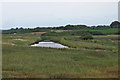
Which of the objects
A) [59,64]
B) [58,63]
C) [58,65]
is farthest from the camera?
[58,63]

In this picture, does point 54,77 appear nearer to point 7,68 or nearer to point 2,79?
point 2,79

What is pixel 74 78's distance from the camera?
47.4ft

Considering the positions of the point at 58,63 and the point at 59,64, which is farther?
the point at 58,63

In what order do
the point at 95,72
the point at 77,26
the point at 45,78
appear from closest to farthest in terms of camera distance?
the point at 45,78 < the point at 95,72 < the point at 77,26

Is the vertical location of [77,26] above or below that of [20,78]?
above

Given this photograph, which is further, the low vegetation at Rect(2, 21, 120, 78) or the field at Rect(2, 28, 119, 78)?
the low vegetation at Rect(2, 21, 120, 78)

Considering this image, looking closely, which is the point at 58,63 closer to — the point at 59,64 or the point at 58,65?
the point at 59,64

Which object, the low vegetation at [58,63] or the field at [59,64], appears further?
the low vegetation at [58,63]

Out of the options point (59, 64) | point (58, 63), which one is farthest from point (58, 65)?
point (58, 63)

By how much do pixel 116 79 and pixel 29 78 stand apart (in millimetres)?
6291

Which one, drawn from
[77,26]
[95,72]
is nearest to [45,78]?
[95,72]

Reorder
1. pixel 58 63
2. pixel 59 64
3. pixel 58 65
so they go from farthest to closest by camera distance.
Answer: pixel 58 63, pixel 59 64, pixel 58 65

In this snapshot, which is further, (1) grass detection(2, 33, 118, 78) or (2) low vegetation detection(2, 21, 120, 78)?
(2) low vegetation detection(2, 21, 120, 78)

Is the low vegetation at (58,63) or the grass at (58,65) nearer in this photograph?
the grass at (58,65)
